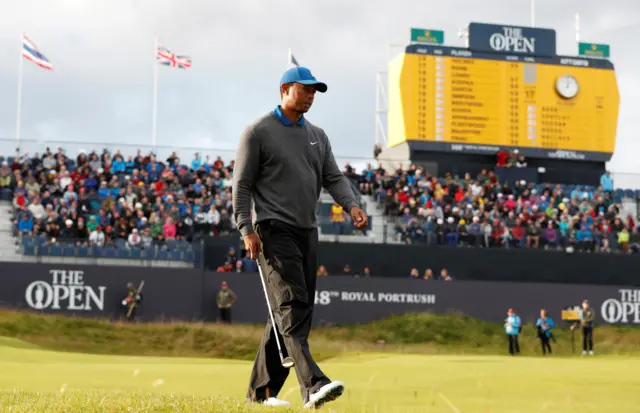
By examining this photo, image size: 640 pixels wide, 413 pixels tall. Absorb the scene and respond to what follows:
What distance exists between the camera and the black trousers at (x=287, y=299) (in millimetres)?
8000

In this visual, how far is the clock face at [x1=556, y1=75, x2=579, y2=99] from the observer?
43094mm

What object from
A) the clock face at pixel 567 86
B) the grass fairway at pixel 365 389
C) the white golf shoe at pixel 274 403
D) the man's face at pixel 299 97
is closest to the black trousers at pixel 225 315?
the grass fairway at pixel 365 389

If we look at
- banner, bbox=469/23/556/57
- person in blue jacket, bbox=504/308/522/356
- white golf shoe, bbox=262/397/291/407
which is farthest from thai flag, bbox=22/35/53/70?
white golf shoe, bbox=262/397/291/407

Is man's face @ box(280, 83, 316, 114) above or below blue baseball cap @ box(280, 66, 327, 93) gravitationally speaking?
below

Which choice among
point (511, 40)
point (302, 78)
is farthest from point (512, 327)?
point (302, 78)

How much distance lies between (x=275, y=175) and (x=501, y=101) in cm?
3505

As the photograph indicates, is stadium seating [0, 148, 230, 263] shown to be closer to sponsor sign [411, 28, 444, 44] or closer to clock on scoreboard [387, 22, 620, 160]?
clock on scoreboard [387, 22, 620, 160]

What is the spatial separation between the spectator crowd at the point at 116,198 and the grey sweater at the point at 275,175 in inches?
949

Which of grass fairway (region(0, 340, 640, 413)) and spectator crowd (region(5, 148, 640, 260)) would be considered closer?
grass fairway (region(0, 340, 640, 413))

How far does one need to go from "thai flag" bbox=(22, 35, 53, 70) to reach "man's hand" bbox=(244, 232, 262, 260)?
3801 centimetres

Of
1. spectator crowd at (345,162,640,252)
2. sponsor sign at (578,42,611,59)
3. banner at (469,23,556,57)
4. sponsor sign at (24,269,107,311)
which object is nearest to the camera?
sponsor sign at (24,269,107,311)

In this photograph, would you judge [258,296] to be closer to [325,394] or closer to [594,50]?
[594,50]

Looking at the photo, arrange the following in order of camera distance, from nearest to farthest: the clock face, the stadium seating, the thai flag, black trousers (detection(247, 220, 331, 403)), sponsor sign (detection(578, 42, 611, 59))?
black trousers (detection(247, 220, 331, 403)) → the stadium seating → the clock face → the thai flag → sponsor sign (detection(578, 42, 611, 59))

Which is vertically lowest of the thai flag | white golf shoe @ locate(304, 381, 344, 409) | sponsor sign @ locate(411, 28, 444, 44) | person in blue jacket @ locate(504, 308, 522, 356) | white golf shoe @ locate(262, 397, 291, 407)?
person in blue jacket @ locate(504, 308, 522, 356)
